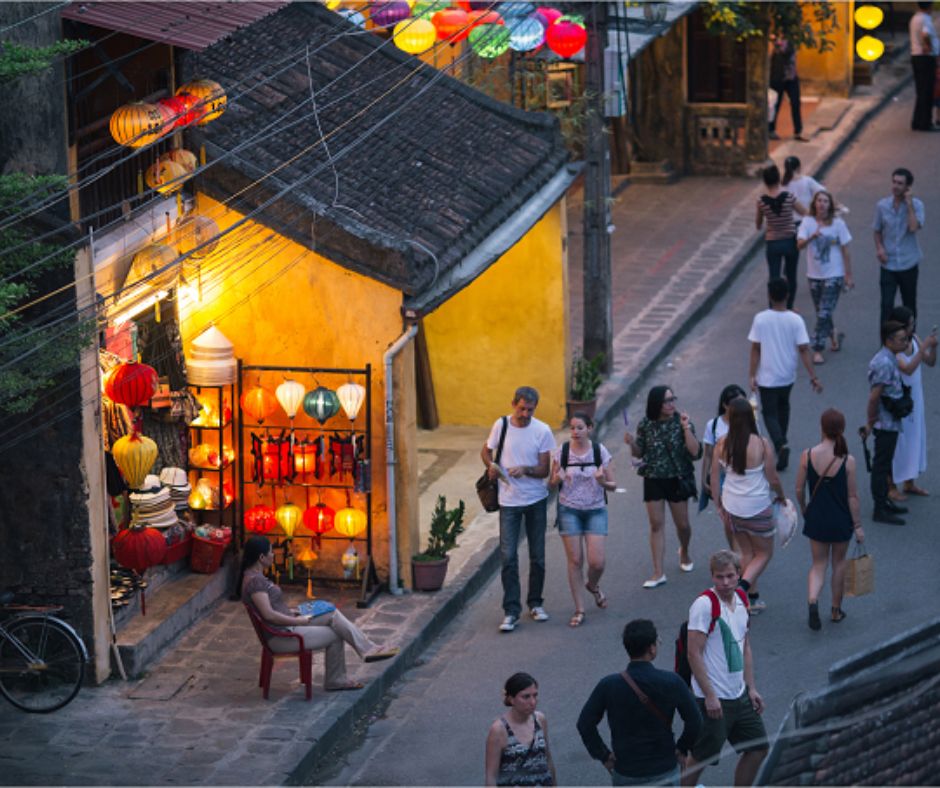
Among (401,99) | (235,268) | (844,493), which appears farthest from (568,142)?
(844,493)

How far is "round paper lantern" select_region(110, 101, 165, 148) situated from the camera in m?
14.8

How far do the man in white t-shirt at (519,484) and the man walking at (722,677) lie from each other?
11.8ft

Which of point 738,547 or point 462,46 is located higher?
point 462,46

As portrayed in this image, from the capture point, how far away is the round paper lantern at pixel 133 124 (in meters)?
14.8

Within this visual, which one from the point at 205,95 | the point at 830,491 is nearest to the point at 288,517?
the point at 205,95

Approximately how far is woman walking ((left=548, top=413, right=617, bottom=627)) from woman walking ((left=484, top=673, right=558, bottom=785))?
430 centimetres

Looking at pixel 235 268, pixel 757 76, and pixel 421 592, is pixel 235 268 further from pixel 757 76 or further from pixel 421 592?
pixel 757 76

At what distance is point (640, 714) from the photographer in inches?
456

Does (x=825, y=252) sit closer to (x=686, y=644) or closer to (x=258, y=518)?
(x=258, y=518)

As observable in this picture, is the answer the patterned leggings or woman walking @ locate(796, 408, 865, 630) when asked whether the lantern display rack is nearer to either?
woman walking @ locate(796, 408, 865, 630)

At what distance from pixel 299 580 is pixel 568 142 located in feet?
22.1

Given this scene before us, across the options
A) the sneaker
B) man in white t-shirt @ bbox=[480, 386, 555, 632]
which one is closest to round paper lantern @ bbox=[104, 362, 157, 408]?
man in white t-shirt @ bbox=[480, 386, 555, 632]

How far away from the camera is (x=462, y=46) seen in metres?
24.6

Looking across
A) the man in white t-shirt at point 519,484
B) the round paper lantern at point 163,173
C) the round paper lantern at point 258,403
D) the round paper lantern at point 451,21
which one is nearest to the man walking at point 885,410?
the man in white t-shirt at point 519,484
